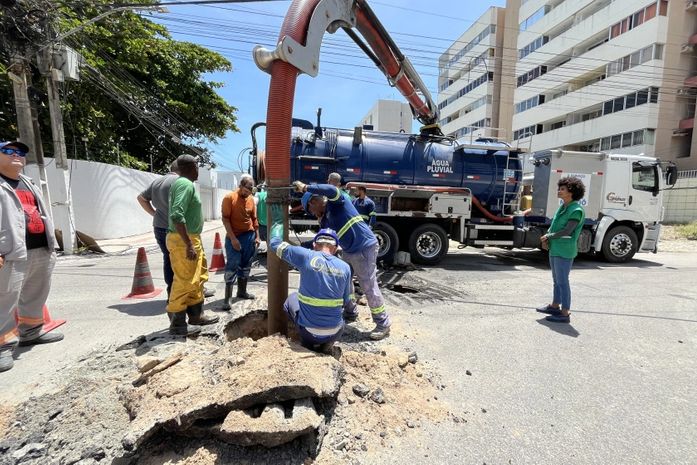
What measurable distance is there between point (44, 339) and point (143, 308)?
1.20 meters

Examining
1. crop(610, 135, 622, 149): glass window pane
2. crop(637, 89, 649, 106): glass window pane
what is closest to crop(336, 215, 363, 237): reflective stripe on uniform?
crop(637, 89, 649, 106): glass window pane

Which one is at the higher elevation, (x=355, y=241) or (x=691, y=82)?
(x=691, y=82)

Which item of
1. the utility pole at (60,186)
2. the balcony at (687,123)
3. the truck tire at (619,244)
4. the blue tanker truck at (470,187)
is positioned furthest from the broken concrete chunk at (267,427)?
the balcony at (687,123)

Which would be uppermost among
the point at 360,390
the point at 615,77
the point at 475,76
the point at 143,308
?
the point at 475,76

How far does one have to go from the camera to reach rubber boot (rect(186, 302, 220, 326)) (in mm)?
3646

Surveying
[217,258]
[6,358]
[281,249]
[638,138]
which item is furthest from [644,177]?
[638,138]

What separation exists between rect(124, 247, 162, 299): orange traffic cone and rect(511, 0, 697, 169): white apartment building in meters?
18.6

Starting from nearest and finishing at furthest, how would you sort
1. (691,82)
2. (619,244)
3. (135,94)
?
(619,244)
(135,94)
(691,82)

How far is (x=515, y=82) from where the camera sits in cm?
3694

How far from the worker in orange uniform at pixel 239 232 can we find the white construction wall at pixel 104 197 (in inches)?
270

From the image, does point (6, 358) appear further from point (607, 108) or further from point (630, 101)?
point (607, 108)

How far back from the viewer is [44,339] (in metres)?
3.62

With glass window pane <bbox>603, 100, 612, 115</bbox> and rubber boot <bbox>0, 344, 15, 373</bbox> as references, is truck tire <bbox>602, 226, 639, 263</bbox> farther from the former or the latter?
glass window pane <bbox>603, 100, 612, 115</bbox>

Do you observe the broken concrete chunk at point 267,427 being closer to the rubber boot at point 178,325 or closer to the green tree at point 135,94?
the rubber boot at point 178,325
